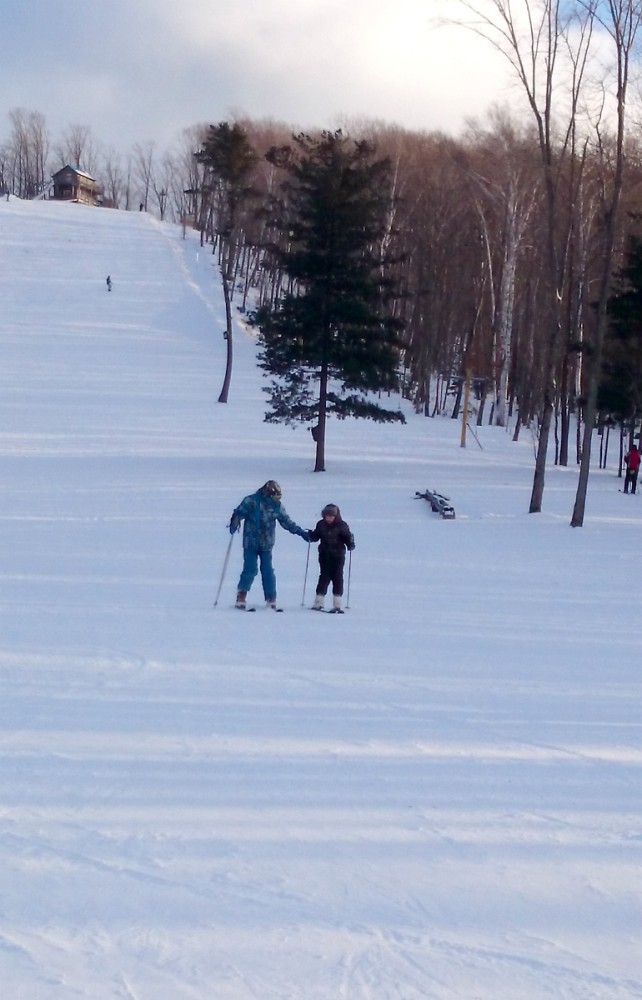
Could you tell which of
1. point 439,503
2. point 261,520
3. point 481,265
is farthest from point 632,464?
point 481,265

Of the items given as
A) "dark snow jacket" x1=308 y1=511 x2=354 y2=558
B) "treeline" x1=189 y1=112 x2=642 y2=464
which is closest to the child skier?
"dark snow jacket" x1=308 y1=511 x2=354 y2=558

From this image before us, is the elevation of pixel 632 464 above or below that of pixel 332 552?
above

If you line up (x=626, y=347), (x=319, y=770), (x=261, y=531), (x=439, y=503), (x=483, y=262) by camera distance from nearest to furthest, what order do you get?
(x=319, y=770), (x=261, y=531), (x=439, y=503), (x=626, y=347), (x=483, y=262)

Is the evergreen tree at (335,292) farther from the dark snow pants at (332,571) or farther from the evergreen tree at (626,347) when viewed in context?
the dark snow pants at (332,571)

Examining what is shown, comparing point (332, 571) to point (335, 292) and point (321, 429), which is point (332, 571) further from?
point (335, 292)

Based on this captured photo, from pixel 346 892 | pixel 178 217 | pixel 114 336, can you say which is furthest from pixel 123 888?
pixel 178 217

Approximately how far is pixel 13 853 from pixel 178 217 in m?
125

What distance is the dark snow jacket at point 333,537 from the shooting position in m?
13.2

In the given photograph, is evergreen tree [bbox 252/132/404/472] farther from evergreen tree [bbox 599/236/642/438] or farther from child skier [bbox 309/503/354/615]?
child skier [bbox 309/503/354/615]

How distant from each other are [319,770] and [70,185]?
409 ft

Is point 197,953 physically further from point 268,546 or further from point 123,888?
point 268,546

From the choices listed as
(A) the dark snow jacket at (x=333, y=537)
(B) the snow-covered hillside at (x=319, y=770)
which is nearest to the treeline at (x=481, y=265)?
(B) the snow-covered hillside at (x=319, y=770)

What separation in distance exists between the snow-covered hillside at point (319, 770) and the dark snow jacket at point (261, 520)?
907mm

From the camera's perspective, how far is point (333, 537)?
524 inches
